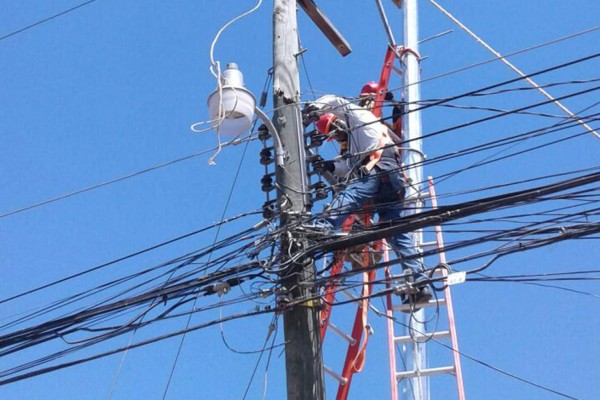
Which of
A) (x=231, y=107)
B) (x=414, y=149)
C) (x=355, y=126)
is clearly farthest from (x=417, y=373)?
(x=231, y=107)

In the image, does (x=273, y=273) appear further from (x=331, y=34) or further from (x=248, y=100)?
(x=331, y=34)

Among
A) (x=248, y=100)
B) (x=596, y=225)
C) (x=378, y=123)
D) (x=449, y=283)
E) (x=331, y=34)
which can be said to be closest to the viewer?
(x=596, y=225)

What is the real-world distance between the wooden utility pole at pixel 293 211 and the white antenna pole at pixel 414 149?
0.85 metres

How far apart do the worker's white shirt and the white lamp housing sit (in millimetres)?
1246

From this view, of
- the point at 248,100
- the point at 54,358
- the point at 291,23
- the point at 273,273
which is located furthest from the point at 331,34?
the point at 54,358

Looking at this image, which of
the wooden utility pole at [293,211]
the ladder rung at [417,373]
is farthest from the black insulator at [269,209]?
the ladder rung at [417,373]

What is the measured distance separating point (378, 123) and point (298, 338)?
2.50 m

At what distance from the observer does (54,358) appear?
26.8 ft

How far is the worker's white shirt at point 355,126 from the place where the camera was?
29.5 feet

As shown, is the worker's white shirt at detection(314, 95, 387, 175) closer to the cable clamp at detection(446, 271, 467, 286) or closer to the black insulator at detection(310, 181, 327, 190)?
the black insulator at detection(310, 181, 327, 190)

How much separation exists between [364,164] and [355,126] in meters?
0.40

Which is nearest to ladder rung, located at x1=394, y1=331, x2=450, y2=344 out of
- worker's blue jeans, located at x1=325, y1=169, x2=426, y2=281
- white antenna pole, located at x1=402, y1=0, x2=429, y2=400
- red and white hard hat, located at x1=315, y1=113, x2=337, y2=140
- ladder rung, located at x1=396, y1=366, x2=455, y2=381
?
white antenna pole, located at x1=402, y1=0, x2=429, y2=400

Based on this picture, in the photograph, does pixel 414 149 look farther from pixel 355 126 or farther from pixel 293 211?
pixel 293 211

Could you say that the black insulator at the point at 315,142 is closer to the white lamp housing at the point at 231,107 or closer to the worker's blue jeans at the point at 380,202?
the worker's blue jeans at the point at 380,202
